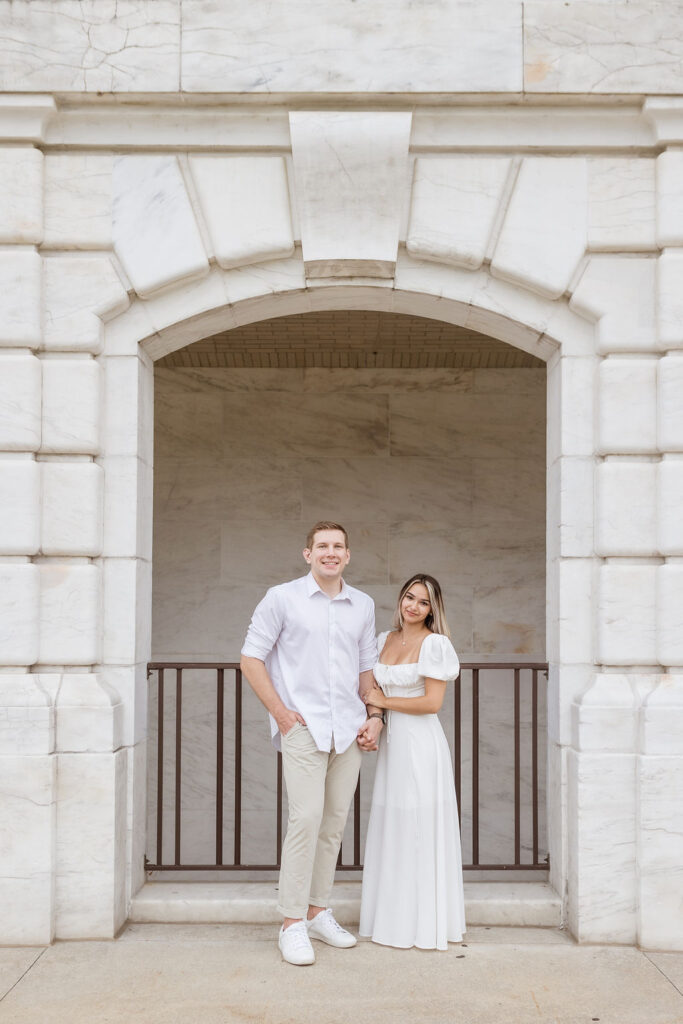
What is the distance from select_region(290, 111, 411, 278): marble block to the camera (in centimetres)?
502

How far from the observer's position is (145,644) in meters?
5.48

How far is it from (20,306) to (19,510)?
3.26 ft

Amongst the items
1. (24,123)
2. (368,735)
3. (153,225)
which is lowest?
(368,735)

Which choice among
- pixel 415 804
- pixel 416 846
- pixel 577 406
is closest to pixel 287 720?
pixel 415 804

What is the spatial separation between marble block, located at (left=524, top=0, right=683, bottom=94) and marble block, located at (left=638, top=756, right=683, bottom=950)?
3.21m

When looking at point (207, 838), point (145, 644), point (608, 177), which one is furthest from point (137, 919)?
point (608, 177)

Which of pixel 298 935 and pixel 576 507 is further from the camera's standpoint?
pixel 576 507

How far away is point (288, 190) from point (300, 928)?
3.50m

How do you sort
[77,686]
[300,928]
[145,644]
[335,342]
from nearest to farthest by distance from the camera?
[300,928] < [77,686] < [145,644] < [335,342]

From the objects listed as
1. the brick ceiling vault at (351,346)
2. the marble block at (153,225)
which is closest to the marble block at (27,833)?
the marble block at (153,225)

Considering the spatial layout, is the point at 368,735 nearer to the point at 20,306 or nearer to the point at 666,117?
the point at 20,306

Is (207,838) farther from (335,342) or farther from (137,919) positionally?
(335,342)

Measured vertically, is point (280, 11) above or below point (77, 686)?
above

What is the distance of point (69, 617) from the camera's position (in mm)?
5031
